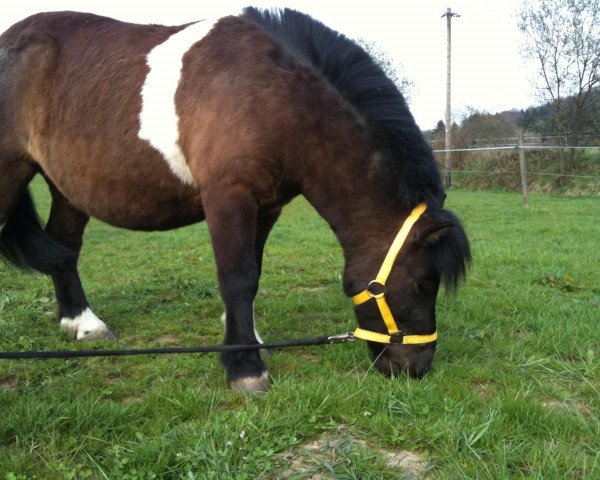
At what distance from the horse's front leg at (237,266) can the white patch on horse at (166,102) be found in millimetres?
411

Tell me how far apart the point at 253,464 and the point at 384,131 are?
1784mm

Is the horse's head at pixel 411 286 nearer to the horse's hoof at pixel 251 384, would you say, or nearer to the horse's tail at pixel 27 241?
the horse's hoof at pixel 251 384

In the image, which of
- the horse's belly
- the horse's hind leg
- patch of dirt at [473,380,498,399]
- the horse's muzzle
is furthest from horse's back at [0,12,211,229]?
patch of dirt at [473,380,498,399]

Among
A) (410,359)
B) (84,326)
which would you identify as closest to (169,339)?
(84,326)

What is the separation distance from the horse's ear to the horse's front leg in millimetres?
889

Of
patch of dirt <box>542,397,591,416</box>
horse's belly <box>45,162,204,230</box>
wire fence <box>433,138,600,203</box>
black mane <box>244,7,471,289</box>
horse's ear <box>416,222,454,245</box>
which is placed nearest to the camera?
patch of dirt <box>542,397,591,416</box>

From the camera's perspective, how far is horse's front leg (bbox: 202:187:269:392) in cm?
278

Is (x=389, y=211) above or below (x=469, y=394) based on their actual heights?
above

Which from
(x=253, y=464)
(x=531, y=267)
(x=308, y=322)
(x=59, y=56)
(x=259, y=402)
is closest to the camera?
(x=253, y=464)

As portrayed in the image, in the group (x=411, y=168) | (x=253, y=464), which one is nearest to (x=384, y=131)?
(x=411, y=168)

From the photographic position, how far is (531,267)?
19.6 ft

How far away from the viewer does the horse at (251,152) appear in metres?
2.78

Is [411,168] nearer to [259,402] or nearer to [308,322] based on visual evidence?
[259,402]

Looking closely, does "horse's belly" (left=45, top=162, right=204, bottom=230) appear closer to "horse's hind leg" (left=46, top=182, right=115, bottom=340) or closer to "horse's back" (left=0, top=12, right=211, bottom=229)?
"horse's back" (left=0, top=12, right=211, bottom=229)
